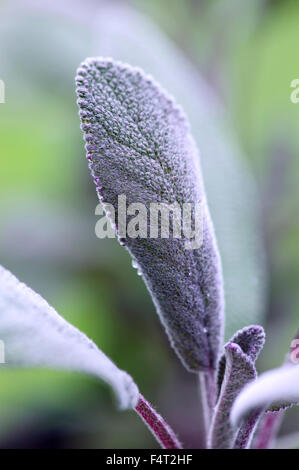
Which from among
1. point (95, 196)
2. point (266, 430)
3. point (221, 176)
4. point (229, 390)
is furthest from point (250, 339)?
point (95, 196)

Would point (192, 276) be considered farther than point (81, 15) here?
No

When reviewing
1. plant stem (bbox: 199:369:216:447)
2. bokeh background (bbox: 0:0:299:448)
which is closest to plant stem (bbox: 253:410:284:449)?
plant stem (bbox: 199:369:216:447)

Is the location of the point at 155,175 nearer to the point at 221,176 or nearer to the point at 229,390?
the point at 229,390

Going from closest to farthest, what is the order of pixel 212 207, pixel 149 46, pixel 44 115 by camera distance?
pixel 212 207
pixel 149 46
pixel 44 115

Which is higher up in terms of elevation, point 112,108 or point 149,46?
point 149,46

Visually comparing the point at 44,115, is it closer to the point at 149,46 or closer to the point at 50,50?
the point at 50,50

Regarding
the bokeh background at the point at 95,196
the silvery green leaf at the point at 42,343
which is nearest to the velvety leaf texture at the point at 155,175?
the silvery green leaf at the point at 42,343

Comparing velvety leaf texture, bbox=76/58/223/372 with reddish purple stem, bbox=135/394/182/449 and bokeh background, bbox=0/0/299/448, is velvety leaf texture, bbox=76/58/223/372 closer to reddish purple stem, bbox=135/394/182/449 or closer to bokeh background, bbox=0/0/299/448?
reddish purple stem, bbox=135/394/182/449

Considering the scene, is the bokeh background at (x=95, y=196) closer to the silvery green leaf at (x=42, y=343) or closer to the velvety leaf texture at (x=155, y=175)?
the velvety leaf texture at (x=155, y=175)
